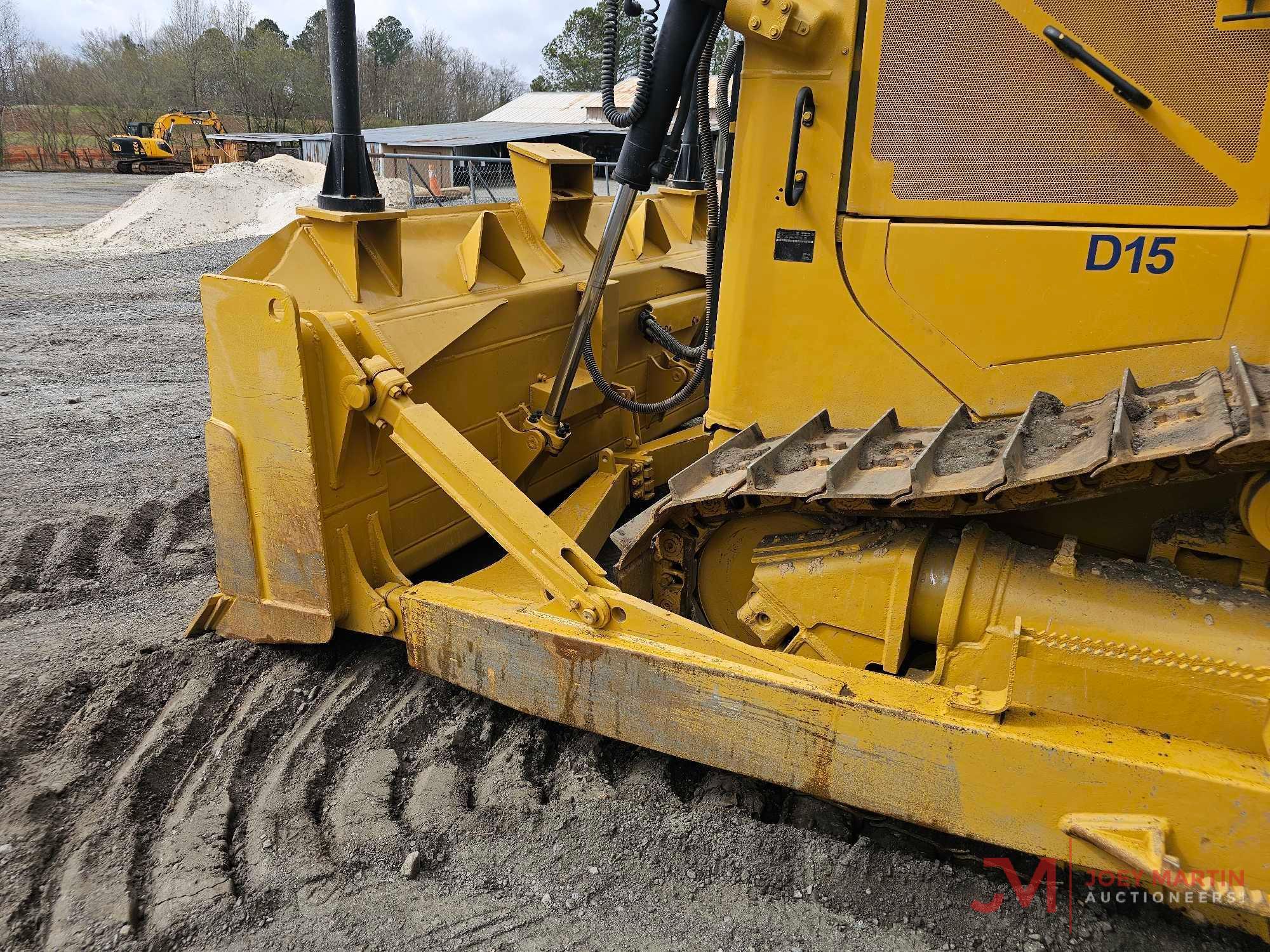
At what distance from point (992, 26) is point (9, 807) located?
3311 millimetres

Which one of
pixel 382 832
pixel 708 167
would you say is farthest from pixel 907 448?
pixel 382 832

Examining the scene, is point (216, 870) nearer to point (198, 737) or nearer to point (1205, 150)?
point (198, 737)

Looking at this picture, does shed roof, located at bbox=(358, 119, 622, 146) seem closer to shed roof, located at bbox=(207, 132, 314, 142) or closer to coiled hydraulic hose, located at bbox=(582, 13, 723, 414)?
shed roof, located at bbox=(207, 132, 314, 142)

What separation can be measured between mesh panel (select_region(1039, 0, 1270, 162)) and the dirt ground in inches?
62.9

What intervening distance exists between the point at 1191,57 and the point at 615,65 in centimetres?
151

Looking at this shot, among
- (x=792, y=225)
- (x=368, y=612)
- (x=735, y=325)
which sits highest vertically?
(x=792, y=225)

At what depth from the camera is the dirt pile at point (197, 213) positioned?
1490cm

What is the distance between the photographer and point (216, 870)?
95.5 inches

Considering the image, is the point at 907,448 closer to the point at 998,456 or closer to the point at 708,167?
the point at 998,456

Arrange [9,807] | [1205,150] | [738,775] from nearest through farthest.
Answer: [1205,150] < [9,807] < [738,775]

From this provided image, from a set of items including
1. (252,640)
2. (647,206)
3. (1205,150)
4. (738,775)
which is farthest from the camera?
(647,206)

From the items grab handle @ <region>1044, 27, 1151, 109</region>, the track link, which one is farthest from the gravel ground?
grab handle @ <region>1044, 27, 1151, 109</region>

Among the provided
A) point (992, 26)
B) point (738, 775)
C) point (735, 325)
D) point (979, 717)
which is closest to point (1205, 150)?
point (992, 26)

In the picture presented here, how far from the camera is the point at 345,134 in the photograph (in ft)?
10.1
